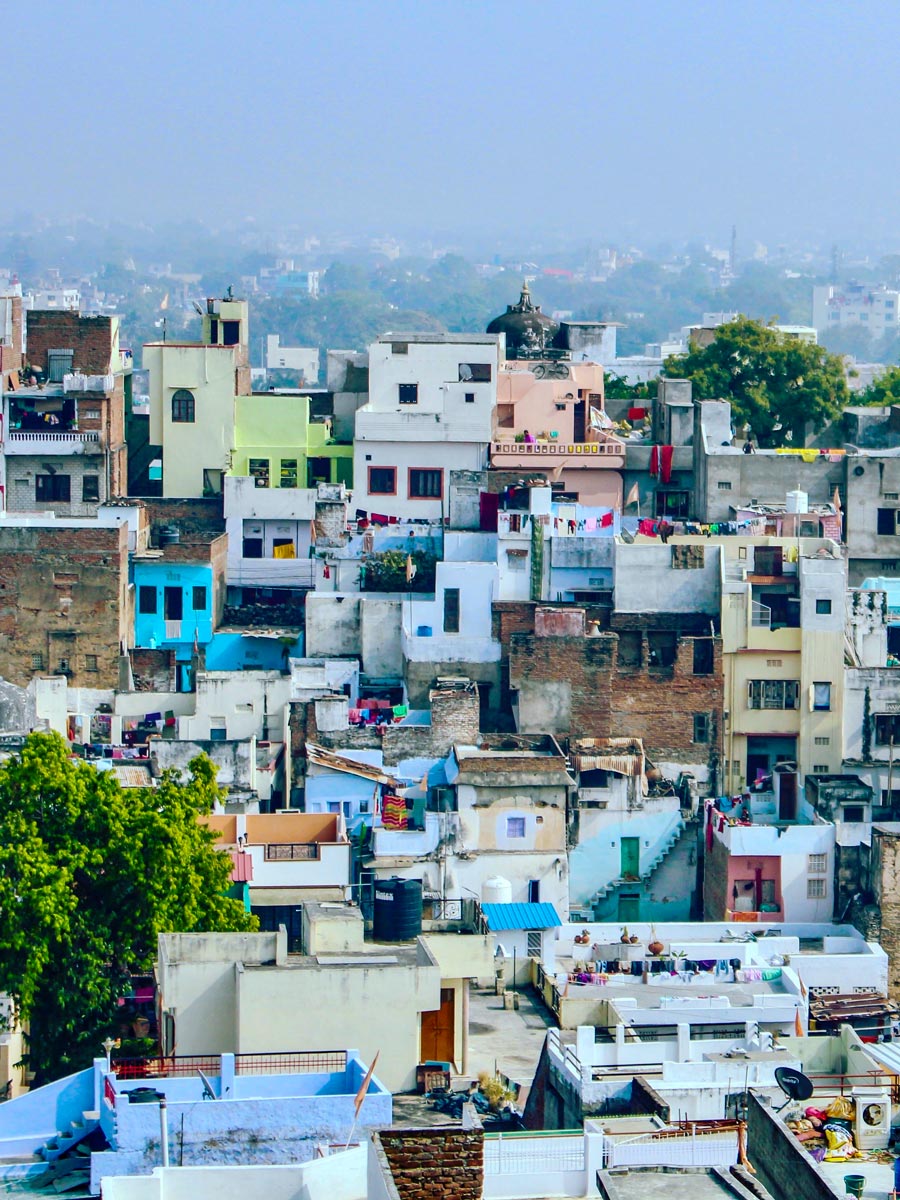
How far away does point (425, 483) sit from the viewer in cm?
5375

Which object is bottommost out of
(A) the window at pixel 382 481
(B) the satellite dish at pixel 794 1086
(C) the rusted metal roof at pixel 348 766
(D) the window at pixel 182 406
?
(B) the satellite dish at pixel 794 1086

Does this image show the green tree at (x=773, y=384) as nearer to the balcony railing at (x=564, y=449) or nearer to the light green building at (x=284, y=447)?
the balcony railing at (x=564, y=449)

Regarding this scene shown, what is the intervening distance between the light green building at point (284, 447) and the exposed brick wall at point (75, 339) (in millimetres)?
4780

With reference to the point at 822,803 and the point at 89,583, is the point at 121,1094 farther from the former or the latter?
the point at 89,583

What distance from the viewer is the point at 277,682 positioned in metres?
44.7

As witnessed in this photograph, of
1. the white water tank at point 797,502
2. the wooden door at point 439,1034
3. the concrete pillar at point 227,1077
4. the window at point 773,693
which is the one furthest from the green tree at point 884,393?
the concrete pillar at point 227,1077

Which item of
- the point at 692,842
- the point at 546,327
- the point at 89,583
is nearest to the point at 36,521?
the point at 89,583

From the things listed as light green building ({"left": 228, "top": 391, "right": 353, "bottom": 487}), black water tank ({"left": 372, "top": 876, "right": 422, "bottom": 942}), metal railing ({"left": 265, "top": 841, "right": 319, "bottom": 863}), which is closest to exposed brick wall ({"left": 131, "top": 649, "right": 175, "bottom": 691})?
light green building ({"left": 228, "top": 391, "right": 353, "bottom": 487})

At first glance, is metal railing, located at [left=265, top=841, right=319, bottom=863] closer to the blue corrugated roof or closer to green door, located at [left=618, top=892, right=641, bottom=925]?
the blue corrugated roof

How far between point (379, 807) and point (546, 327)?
27.2m

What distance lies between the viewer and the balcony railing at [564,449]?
53281 millimetres

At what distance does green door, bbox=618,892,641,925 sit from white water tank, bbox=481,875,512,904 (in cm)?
362

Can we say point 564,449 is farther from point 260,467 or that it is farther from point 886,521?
point 886,521

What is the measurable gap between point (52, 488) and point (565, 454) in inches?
417
